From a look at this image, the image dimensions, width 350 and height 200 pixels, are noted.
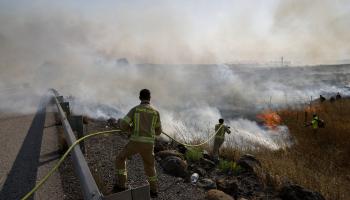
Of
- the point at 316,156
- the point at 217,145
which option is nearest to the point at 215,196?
the point at 217,145

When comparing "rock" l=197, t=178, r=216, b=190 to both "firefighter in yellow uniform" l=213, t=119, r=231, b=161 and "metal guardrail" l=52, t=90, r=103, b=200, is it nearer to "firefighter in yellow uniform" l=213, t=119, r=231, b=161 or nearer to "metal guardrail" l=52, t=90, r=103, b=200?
"metal guardrail" l=52, t=90, r=103, b=200

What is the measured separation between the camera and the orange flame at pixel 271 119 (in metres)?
21.2

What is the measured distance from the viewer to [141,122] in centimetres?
586

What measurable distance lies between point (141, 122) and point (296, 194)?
3468 millimetres

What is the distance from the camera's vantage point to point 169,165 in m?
7.60

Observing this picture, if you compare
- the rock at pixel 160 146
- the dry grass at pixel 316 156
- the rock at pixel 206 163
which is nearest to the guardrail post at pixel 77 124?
the rock at pixel 160 146

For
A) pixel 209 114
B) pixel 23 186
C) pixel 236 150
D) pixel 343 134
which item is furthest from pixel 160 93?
pixel 23 186

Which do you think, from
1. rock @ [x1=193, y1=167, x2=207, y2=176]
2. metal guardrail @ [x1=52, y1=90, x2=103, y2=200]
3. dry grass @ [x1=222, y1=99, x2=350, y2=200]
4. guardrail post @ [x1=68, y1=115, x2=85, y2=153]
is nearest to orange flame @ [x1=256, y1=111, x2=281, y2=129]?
dry grass @ [x1=222, y1=99, x2=350, y2=200]

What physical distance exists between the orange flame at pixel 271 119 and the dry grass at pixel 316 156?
1.16ft

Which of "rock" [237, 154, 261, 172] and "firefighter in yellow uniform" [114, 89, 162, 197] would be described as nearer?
"firefighter in yellow uniform" [114, 89, 162, 197]

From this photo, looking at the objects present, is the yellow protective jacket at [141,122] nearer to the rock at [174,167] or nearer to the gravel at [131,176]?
the gravel at [131,176]

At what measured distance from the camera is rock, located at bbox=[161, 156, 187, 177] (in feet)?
24.3

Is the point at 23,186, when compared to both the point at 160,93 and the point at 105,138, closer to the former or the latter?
the point at 105,138

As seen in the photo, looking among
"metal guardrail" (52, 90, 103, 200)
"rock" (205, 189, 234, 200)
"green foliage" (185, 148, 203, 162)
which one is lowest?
"green foliage" (185, 148, 203, 162)
